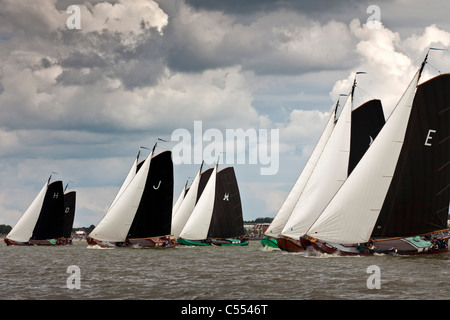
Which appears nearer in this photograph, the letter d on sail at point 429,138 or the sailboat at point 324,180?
the letter d on sail at point 429,138

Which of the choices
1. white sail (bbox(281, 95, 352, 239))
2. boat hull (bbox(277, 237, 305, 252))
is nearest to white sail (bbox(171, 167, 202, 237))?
boat hull (bbox(277, 237, 305, 252))

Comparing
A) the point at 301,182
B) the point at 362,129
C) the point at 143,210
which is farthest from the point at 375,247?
the point at 143,210

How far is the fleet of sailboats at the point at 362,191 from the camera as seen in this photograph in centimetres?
4962

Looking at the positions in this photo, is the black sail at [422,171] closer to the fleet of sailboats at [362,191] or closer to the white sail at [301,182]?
Answer: the fleet of sailboats at [362,191]

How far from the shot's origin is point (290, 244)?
61188 mm

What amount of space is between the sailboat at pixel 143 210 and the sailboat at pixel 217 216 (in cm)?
2041

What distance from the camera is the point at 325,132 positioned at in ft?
225

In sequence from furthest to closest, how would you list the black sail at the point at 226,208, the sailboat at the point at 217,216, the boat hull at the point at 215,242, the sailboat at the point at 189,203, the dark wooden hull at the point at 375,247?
the sailboat at the point at 189,203 < the black sail at the point at 226,208 < the sailboat at the point at 217,216 < the boat hull at the point at 215,242 < the dark wooden hull at the point at 375,247

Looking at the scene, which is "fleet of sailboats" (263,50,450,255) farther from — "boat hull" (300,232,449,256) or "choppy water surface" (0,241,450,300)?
"choppy water surface" (0,241,450,300)

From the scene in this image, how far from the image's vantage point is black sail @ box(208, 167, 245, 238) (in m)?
105

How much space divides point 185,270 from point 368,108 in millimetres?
29039

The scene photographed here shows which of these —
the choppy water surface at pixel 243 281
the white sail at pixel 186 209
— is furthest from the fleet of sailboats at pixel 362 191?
the white sail at pixel 186 209

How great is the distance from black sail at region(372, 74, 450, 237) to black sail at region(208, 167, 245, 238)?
5569cm

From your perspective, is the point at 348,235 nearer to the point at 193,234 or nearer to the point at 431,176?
the point at 431,176
